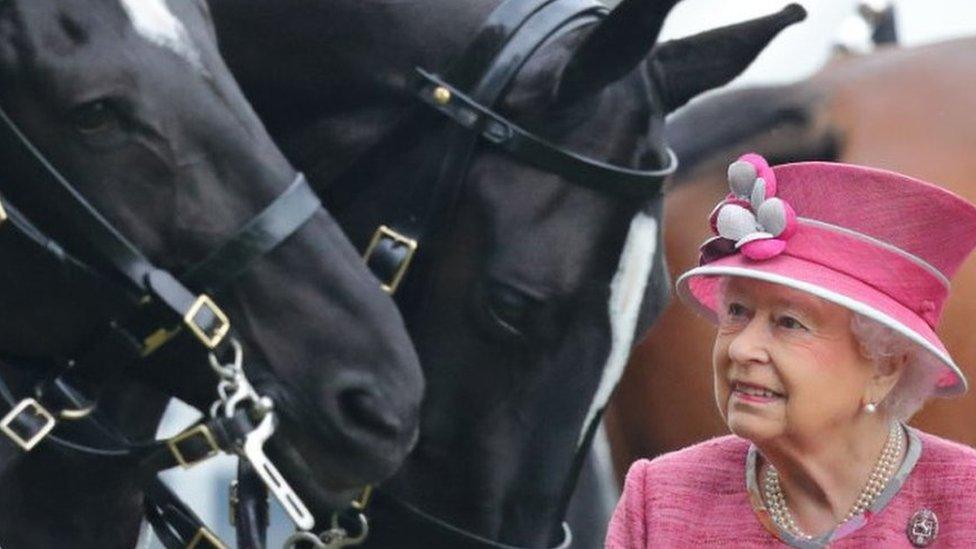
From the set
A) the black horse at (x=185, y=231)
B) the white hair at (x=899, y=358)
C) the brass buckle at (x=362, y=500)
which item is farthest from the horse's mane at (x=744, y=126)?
the white hair at (x=899, y=358)

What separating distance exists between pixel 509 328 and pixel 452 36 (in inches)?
17.5

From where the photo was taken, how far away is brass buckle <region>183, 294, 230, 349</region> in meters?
2.99

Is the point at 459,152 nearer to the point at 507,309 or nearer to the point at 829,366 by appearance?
the point at 507,309

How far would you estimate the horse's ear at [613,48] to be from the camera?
3590 mm

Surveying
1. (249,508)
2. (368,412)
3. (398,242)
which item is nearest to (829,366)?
(368,412)

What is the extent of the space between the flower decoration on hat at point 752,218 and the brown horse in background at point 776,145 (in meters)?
1.84

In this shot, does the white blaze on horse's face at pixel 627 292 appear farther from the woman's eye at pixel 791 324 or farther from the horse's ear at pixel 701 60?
the woman's eye at pixel 791 324

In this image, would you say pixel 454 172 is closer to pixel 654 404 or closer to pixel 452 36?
pixel 452 36

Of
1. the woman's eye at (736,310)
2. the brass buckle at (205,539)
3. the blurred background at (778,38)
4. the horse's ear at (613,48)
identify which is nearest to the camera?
the woman's eye at (736,310)

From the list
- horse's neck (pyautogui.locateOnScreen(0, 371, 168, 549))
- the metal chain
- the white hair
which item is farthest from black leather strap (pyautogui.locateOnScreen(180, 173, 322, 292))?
the white hair

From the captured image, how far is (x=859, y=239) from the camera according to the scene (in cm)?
264

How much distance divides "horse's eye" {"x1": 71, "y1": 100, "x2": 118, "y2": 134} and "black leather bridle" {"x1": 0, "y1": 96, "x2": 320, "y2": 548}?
6 cm

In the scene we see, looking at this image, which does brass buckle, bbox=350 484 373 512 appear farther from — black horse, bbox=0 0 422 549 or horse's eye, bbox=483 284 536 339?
black horse, bbox=0 0 422 549

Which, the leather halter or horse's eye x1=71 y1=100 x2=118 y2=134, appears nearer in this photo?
horse's eye x1=71 y1=100 x2=118 y2=134
